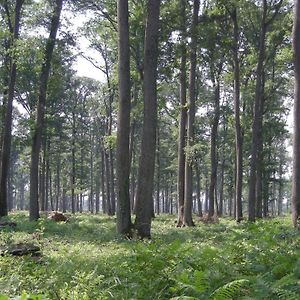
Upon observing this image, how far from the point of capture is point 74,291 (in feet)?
15.8

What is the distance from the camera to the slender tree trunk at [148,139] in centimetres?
1205

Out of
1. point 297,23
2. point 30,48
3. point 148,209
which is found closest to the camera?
point 148,209

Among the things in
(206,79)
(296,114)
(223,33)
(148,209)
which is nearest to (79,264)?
(148,209)

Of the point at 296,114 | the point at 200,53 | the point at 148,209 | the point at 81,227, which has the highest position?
the point at 200,53

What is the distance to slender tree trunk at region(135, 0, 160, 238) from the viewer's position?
12047mm

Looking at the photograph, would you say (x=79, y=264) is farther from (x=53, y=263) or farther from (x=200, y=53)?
(x=200, y=53)

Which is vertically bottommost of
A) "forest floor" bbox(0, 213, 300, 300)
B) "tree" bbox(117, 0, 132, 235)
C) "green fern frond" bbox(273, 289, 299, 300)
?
"forest floor" bbox(0, 213, 300, 300)

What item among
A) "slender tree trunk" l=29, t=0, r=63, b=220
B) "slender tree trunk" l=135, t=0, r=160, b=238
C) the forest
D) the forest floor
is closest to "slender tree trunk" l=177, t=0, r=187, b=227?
the forest

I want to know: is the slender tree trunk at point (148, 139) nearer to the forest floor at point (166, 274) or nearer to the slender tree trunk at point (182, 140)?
the forest floor at point (166, 274)

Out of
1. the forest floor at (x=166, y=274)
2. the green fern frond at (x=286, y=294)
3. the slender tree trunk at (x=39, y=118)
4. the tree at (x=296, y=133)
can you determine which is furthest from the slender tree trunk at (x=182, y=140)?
the green fern frond at (x=286, y=294)

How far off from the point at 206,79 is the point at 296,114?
18543 millimetres

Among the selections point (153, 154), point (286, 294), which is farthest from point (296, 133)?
point (286, 294)

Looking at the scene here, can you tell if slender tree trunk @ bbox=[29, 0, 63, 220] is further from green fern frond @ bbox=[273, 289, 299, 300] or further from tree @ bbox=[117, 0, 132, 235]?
green fern frond @ bbox=[273, 289, 299, 300]

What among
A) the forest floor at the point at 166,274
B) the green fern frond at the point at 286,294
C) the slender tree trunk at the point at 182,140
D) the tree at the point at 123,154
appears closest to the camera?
the green fern frond at the point at 286,294
